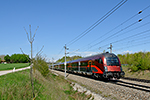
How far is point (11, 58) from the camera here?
80.0 m

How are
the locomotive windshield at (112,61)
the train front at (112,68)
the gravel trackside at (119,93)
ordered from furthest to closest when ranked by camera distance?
the locomotive windshield at (112,61)
the train front at (112,68)
the gravel trackside at (119,93)

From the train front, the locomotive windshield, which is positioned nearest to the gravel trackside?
the train front

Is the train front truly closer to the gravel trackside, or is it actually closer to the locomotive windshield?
the locomotive windshield

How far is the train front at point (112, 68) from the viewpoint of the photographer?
1561cm

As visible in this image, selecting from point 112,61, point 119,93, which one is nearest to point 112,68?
point 112,61

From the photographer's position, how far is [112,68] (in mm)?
15914

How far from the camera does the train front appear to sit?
15.6 meters

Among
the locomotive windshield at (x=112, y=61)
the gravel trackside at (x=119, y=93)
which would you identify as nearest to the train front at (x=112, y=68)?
the locomotive windshield at (x=112, y=61)

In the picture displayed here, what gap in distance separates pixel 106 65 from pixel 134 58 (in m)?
11.4

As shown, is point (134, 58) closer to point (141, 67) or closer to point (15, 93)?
point (141, 67)

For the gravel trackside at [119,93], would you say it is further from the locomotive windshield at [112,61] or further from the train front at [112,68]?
the locomotive windshield at [112,61]

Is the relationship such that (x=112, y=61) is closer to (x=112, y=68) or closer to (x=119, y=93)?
(x=112, y=68)

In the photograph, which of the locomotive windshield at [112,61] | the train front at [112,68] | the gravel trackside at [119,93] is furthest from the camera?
the locomotive windshield at [112,61]

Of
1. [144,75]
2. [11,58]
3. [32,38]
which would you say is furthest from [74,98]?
[11,58]
